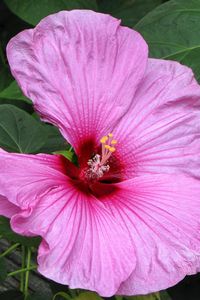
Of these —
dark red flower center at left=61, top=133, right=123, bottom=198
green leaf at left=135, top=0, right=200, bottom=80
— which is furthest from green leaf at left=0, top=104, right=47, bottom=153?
green leaf at left=135, top=0, right=200, bottom=80

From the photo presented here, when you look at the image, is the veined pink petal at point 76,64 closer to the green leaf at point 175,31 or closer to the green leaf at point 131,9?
the green leaf at point 175,31

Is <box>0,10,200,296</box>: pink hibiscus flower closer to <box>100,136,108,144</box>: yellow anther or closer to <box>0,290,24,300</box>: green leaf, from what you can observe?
<box>100,136,108,144</box>: yellow anther

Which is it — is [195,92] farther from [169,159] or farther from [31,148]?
[31,148]

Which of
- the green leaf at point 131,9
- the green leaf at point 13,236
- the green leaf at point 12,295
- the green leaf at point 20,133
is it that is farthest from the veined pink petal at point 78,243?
the green leaf at point 131,9

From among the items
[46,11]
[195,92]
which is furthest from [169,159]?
[46,11]

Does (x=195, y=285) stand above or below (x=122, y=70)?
below

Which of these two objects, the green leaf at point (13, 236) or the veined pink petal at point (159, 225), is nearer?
the veined pink petal at point (159, 225)
